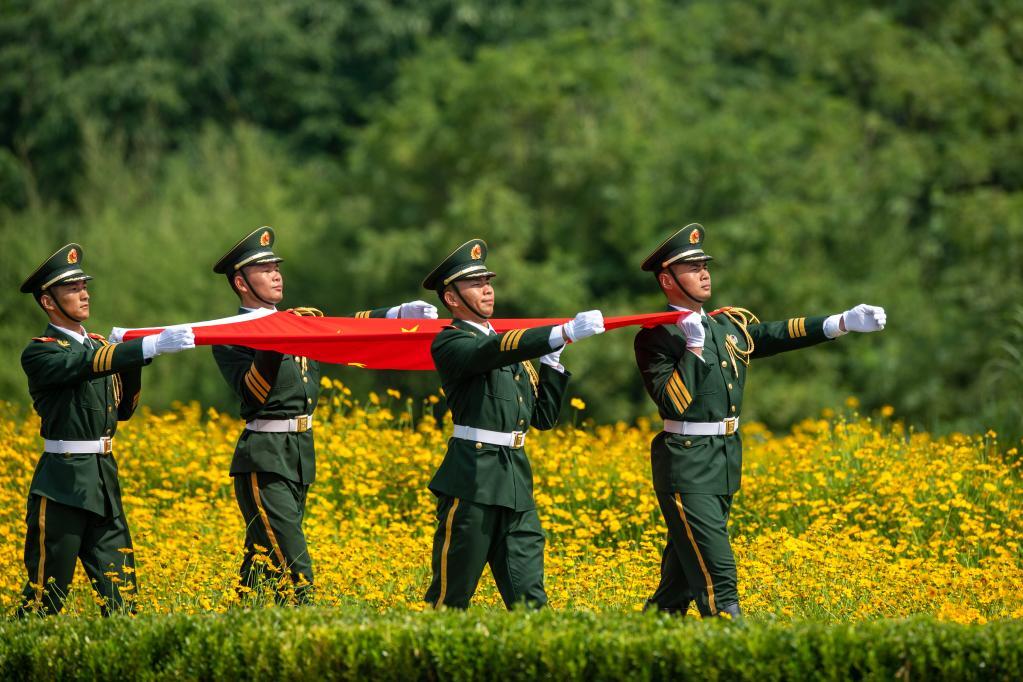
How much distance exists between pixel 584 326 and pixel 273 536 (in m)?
2.34

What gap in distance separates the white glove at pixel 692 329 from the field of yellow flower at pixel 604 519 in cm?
145

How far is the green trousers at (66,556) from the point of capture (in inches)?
340

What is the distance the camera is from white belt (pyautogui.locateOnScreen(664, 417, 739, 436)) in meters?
8.59

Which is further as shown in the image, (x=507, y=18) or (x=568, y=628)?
(x=507, y=18)

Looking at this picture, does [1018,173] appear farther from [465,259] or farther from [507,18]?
[465,259]

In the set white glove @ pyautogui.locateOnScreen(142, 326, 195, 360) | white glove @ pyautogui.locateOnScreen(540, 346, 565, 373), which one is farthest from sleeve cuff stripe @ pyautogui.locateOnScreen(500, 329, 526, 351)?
white glove @ pyautogui.locateOnScreen(142, 326, 195, 360)

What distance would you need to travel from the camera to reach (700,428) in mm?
8594

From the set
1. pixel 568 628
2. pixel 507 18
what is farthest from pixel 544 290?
pixel 568 628

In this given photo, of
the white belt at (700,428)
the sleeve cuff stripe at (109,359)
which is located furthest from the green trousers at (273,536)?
the white belt at (700,428)

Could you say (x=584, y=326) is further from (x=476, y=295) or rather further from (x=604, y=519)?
(x=604, y=519)

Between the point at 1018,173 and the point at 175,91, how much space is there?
14.8m

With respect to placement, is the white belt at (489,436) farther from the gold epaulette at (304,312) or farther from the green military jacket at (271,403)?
the gold epaulette at (304,312)

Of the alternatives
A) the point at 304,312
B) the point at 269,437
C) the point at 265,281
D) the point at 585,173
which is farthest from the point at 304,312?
the point at 585,173

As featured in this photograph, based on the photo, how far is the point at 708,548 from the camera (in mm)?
8383
